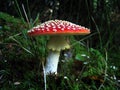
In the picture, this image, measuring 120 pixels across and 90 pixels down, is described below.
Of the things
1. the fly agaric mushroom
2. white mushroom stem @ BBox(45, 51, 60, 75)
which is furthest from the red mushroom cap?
white mushroom stem @ BBox(45, 51, 60, 75)

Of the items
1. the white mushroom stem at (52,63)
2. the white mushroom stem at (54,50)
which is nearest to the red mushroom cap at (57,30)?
the white mushroom stem at (54,50)

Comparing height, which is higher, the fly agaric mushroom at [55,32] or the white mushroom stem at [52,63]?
the fly agaric mushroom at [55,32]

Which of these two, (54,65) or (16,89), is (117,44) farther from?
(16,89)

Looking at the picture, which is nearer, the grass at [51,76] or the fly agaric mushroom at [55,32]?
the fly agaric mushroom at [55,32]

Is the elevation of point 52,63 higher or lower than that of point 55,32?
lower

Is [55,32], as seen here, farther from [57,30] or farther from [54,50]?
[54,50]

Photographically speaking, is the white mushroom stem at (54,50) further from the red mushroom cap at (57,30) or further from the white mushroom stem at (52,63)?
the red mushroom cap at (57,30)

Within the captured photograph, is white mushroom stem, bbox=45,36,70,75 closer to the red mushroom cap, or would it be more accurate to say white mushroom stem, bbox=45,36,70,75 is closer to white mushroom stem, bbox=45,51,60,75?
white mushroom stem, bbox=45,51,60,75

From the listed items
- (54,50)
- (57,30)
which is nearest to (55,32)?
(57,30)
